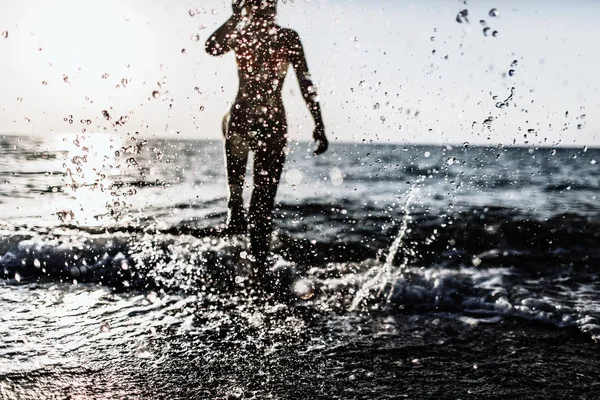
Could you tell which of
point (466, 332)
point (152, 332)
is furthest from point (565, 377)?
point (152, 332)

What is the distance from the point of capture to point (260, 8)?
12.9ft

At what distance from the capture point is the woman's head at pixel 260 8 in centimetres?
392

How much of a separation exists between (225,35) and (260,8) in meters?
0.35

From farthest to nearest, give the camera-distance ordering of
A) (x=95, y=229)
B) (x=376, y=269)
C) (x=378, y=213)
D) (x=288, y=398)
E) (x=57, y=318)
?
(x=378, y=213), (x=95, y=229), (x=376, y=269), (x=57, y=318), (x=288, y=398)

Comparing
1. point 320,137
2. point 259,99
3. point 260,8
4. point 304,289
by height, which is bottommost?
point 304,289

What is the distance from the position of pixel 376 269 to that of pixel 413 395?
10.5 ft

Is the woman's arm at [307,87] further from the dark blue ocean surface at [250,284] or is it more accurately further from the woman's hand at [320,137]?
the dark blue ocean surface at [250,284]

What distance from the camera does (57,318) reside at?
314 centimetres

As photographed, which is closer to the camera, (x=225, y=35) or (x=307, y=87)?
(x=225, y=35)

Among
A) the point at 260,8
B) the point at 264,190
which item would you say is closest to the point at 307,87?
the point at 260,8

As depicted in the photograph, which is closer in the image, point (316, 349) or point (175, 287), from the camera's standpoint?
point (316, 349)

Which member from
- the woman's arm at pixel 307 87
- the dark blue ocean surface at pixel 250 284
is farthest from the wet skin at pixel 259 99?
the dark blue ocean surface at pixel 250 284

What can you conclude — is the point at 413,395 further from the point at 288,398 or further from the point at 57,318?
the point at 57,318

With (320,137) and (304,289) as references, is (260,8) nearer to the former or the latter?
(320,137)
